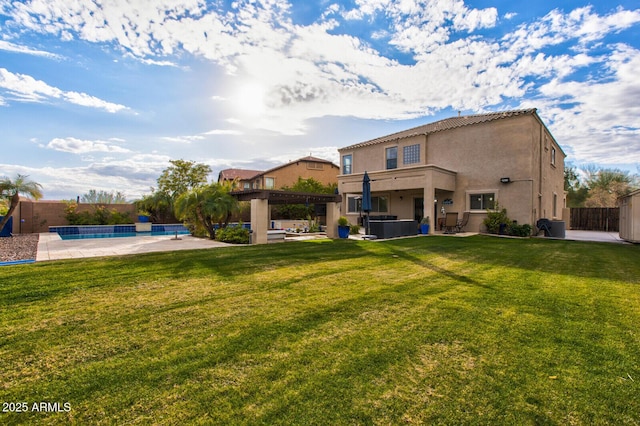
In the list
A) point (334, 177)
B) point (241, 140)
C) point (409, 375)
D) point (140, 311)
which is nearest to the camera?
point (409, 375)

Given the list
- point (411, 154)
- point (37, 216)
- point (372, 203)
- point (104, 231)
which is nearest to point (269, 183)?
point (372, 203)

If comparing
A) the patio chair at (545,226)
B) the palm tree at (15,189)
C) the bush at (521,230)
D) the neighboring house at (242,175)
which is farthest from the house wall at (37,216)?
the patio chair at (545,226)

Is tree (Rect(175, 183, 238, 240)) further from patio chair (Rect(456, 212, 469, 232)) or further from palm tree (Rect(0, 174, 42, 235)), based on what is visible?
patio chair (Rect(456, 212, 469, 232))

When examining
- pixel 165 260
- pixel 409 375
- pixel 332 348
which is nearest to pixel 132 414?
pixel 332 348

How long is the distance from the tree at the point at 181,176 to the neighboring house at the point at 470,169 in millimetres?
15606

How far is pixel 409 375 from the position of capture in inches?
106

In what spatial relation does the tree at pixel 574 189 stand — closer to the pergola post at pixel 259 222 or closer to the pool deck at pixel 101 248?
the pergola post at pixel 259 222

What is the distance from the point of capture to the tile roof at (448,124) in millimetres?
17462

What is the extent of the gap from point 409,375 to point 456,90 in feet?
61.0

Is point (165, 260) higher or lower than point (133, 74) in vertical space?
lower

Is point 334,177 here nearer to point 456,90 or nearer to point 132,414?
point 456,90

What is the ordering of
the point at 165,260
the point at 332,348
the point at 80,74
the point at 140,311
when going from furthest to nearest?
the point at 80,74 → the point at 165,260 → the point at 140,311 → the point at 332,348

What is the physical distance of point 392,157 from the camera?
72.7 ft

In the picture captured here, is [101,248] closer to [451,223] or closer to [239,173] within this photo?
[451,223]
